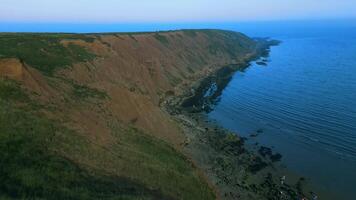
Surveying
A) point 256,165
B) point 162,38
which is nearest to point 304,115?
point 256,165

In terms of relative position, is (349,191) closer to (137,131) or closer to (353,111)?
(137,131)

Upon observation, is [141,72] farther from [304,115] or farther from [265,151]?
[265,151]

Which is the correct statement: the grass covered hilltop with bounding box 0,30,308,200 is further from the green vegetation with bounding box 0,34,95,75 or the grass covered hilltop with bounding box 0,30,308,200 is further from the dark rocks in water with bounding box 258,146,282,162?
the dark rocks in water with bounding box 258,146,282,162

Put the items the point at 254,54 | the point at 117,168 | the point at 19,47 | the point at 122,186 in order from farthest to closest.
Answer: the point at 254,54 → the point at 19,47 → the point at 117,168 → the point at 122,186

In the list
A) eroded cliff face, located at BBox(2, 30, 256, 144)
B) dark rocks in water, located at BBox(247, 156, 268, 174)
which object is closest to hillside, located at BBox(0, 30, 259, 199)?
eroded cliff face, located at BBox(2, 30, 256, 144)

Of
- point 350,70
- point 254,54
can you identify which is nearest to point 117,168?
point 350,70
